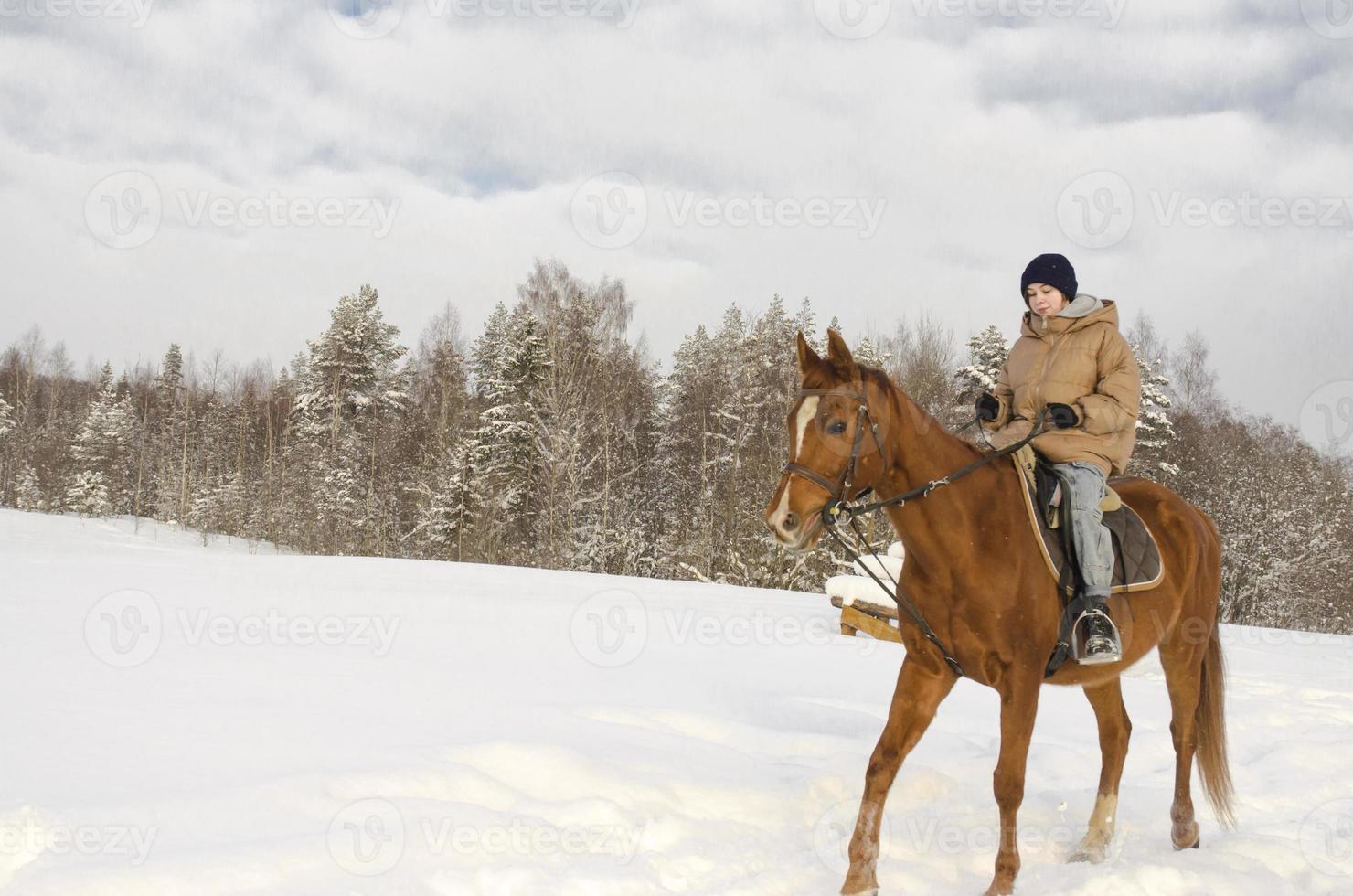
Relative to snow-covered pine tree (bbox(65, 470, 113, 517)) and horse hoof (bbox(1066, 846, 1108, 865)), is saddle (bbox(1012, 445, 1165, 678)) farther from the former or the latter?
snow-covered pine tree (bbox(65, 470, 113, 517))

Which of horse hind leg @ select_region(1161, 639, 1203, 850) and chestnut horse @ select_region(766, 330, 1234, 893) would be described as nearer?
chestnut horse @ select_region(766, 330, 1234, 893)

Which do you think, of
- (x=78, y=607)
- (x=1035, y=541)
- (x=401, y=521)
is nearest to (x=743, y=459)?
(x=401, y=521)

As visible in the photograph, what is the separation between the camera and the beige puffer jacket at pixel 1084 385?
4.34 meters

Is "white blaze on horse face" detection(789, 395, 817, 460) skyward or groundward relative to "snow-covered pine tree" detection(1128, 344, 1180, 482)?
A: groundward

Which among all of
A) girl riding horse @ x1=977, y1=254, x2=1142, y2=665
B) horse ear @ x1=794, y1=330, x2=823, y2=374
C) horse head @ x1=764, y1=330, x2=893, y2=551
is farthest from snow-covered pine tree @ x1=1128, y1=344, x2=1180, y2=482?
horse ear @ x1=794, y1=330, x2=823, y2=374

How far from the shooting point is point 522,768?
457 centimetres

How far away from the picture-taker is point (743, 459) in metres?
30.6

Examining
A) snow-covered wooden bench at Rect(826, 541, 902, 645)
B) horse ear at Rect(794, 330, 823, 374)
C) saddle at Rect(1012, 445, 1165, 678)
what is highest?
horse ear at Rect(794, 330, 823, 374)

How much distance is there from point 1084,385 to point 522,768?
3598 mm

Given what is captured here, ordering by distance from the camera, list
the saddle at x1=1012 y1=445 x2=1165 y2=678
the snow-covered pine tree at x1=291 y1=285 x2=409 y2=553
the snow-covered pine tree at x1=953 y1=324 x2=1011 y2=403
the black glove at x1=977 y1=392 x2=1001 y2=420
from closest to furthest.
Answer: the saddle at x1=1012 y1=445 x2=1165 y2=678 → the black glove at x1=977 y1=392 x2=1001 y2=420 → the snow-covered pine tree at x1=953 y1=324 x2=1011 y2=403 → the snow-covered pine tree at x1=291 y1=285 x2=409 y2=553

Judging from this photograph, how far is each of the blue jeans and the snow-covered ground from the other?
1302 mm

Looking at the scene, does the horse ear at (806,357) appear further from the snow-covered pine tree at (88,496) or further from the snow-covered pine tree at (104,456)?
the snow-covered pine tree at (104,456)

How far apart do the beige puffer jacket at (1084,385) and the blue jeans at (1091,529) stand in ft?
0.44

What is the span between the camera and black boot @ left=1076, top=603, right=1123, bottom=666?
3975 mm
